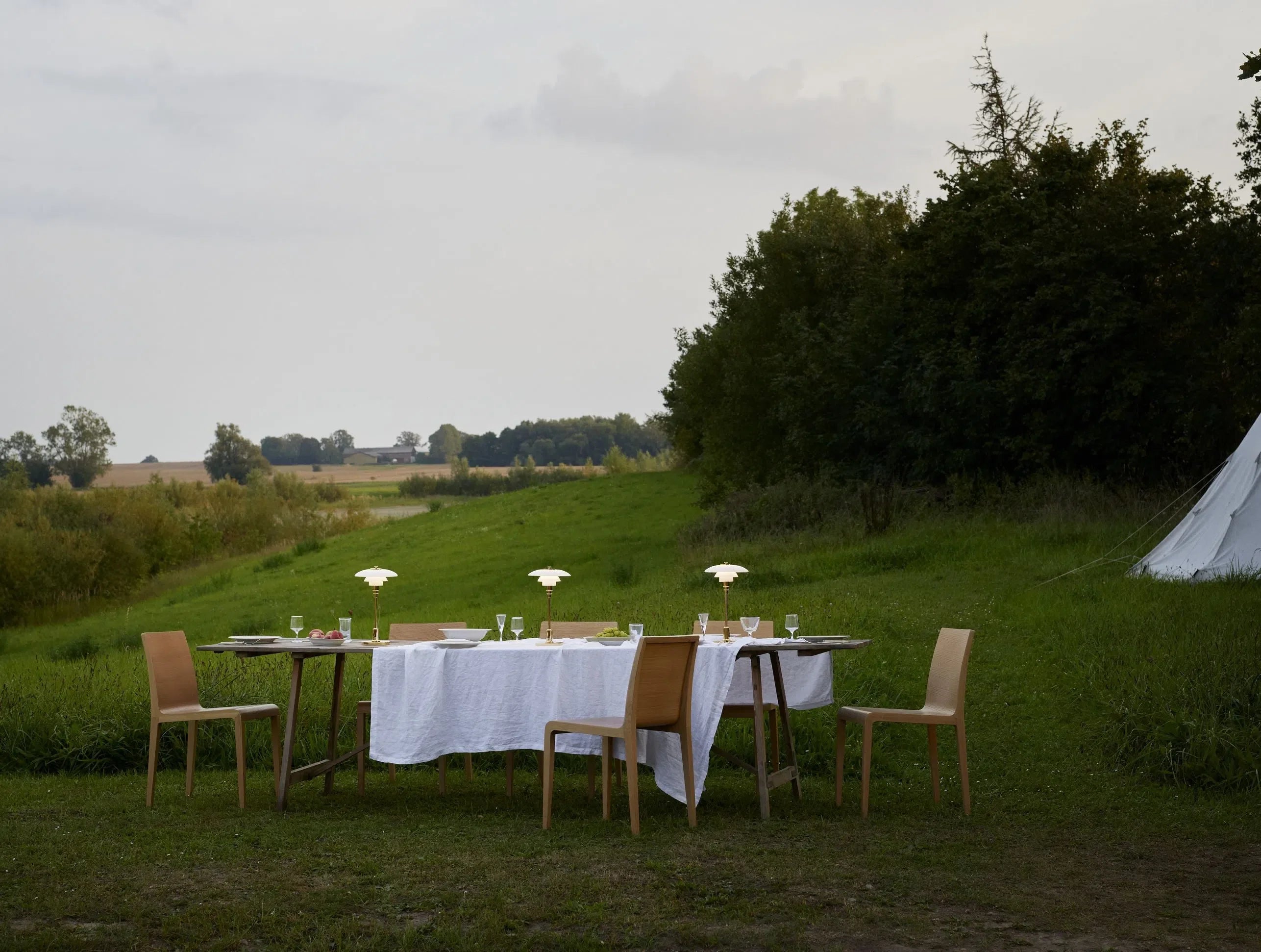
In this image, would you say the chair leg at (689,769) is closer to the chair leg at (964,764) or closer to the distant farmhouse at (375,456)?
the chair leg at (964,764)

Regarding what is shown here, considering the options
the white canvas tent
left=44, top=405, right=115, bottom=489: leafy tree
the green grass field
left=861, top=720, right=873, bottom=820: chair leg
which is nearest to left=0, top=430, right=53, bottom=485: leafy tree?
left=44, top=405, right=115, bottom=489: leafy tree

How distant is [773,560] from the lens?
1784 centimetres

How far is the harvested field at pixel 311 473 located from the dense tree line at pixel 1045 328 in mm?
27596

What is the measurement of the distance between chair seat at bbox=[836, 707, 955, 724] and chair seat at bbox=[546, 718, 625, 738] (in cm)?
122

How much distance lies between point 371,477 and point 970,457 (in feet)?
151

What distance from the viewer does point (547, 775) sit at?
596 centimetres

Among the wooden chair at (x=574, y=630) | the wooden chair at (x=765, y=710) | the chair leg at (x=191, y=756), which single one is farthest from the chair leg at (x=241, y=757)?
the wooden chair at (x=765, y=710)

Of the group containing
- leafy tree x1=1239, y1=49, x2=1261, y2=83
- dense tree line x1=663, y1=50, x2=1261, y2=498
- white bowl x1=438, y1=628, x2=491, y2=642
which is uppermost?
leafy tree x1=1239, y1=49, x2=1261, y2=83

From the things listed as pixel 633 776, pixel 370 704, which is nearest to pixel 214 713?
pixel 370 704

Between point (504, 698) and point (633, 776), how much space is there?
0.92 meters

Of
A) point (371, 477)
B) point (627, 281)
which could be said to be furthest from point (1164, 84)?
point (371, 477)

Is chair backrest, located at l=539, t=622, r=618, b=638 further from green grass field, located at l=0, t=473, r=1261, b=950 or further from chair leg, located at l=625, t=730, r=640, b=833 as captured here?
chair leg, located at l=625, t=730, r=640, b=833

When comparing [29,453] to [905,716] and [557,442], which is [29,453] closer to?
[557,442]

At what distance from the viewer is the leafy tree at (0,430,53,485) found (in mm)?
57250
